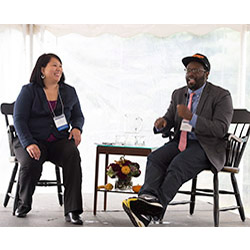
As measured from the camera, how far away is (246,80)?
541 centimetres

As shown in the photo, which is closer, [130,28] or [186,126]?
[186,126]

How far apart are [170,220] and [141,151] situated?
2.00 ft

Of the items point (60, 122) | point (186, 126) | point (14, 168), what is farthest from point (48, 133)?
point (186, 126)

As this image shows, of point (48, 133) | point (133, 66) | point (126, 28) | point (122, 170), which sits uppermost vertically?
point (126, 28)

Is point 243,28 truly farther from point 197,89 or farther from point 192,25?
point 197,89

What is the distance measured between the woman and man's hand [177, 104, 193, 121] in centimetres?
86

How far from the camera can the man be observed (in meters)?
3.18

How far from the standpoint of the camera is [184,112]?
3.41 meters

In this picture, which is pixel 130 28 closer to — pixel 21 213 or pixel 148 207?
pixel 21 213

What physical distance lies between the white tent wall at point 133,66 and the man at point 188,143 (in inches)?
68.1

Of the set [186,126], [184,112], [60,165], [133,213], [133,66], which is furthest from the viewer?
[133,66]

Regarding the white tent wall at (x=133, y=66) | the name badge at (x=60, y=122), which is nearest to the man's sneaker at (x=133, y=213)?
the name badge at (x=60, y=122)

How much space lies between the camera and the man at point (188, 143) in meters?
3.18

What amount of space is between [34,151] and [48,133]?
0.25m
